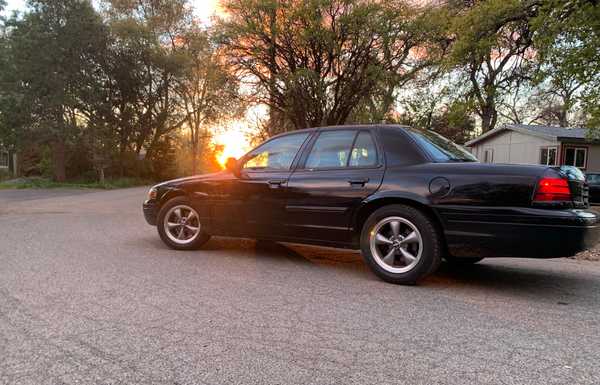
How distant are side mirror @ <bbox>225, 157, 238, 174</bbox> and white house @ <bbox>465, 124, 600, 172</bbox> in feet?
70.9

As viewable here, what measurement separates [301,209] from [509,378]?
9.33 ft

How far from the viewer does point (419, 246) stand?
4129 mm

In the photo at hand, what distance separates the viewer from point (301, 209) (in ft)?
15.8

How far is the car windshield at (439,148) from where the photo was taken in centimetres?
435

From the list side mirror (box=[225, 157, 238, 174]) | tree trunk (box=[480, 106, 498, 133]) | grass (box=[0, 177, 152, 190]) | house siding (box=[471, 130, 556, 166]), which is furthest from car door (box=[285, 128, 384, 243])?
tree trunk (box=[480, 106, 498, 133])

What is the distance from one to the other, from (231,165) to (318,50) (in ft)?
56.2

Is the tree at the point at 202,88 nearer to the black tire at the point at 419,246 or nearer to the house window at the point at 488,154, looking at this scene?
the house window at the point at 488,154

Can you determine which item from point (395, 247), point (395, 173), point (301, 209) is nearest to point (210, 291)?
point (301, 209)

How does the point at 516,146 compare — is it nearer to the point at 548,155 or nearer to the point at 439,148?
the point at 548,155

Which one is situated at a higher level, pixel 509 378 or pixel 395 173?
pixel 395 173

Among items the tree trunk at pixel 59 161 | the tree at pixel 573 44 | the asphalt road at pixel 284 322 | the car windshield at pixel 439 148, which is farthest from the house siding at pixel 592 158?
the tree trunk at pixel 59 161

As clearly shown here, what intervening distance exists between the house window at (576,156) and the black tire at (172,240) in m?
23.3

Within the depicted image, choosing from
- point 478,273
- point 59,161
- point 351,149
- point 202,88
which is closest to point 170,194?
point 351,149

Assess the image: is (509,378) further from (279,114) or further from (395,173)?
(279,114)
